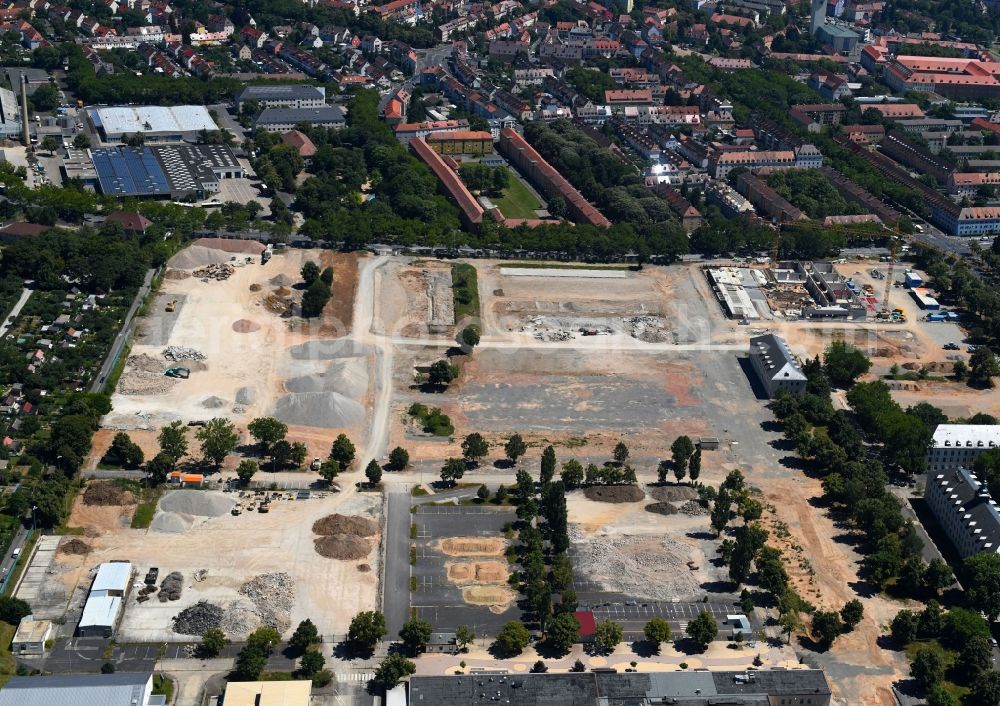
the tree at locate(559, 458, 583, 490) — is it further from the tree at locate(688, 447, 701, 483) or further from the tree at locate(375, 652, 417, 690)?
the tree at locate(375, 652, 417, 690)

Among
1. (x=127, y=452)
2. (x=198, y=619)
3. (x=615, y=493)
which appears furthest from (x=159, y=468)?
(x=615, y=493)

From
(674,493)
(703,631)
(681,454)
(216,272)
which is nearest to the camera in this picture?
(703,631)

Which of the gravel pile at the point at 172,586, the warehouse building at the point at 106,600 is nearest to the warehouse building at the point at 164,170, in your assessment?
the warehouse building at the point at 106,600

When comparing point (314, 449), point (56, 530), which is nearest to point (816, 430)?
point (314, 449)

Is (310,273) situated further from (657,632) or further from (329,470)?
(657,632)

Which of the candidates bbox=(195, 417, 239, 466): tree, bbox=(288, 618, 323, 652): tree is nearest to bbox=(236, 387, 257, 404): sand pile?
bbox=(195, 417, 239, 466): tree

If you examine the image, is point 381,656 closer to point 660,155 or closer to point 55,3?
point 660,155
